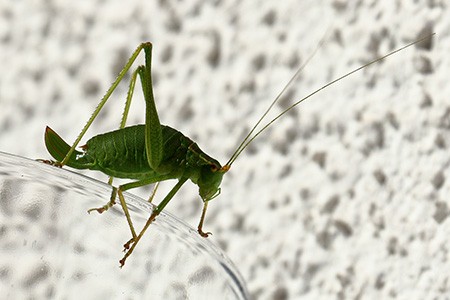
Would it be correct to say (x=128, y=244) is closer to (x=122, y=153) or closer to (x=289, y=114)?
(x=122, y=153)

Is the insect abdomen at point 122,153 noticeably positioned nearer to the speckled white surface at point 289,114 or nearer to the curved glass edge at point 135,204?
the curved glass edge at point 135,204

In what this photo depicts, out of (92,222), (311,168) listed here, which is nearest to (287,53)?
(311,168)

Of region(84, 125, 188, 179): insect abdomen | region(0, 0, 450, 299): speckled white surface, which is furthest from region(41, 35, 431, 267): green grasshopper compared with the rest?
region(0, 0, 450, 299): speckled white surface

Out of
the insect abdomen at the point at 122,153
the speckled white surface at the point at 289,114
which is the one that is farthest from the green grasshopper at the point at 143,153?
the speckled white surface at the point at 289,114

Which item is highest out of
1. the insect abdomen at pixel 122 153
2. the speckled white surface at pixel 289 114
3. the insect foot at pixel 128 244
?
the speckled white surface at pixel 289 114

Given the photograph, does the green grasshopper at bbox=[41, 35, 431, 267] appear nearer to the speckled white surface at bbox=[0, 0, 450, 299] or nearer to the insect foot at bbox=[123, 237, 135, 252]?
the insect foot at bbox=[123, 237, 135, 252]

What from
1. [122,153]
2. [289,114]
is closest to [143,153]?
[122,153]

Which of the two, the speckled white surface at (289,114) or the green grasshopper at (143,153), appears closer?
the green grasshopper at (143,153)

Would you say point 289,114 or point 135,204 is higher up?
point 289,114
